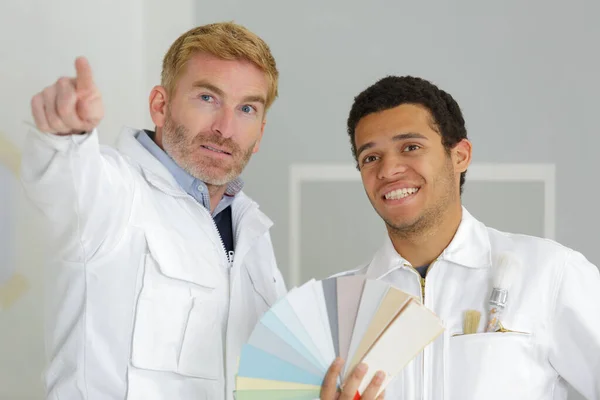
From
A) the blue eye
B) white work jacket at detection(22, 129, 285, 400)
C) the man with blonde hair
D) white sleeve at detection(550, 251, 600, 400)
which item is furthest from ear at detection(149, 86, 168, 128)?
white sleeve at detection(550, 251, 600, 400)

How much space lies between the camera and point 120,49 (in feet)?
10.3

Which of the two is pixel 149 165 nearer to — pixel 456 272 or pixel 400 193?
pixel 400 193

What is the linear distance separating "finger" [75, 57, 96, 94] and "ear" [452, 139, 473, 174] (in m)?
1.21

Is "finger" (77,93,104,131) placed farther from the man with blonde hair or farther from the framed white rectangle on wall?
the framed white rectangle on wall

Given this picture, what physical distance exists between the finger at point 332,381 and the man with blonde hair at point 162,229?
1.38ft

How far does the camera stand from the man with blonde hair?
1.67m

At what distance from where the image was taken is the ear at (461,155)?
2.36m

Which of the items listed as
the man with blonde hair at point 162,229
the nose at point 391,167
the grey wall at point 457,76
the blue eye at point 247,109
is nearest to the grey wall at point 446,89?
the grey wall at point 457,76

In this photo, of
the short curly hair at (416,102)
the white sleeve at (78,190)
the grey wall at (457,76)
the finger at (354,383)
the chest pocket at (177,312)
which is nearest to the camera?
the white sleeve at (78,190)

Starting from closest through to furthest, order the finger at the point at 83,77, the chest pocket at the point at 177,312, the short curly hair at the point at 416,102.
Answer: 1. the finger at the point at 83,77
2. the chest pocket at the point at 177,312
3. the short curly hair at the point at 416,102

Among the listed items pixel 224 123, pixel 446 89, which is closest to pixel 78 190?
pixel 224 123

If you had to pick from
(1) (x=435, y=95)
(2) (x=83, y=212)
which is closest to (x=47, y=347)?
(2) (x=83, y=212)

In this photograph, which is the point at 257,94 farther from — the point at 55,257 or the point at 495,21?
the point at 495,21

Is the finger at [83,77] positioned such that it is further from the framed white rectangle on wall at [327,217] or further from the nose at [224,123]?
the framed white rectangle on wall at [327,217]
